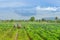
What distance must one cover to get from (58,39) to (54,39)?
107cm

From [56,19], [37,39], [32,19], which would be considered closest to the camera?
[37,39]

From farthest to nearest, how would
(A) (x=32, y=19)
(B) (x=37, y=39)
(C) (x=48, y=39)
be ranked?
(A) (x=32, y=19), (B) (x=37, y=39), (C) (x=48, y=39)

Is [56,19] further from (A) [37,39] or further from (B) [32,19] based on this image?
(A) [37,39]

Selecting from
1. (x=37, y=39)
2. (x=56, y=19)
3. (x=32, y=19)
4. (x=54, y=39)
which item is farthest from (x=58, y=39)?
(x=32, y=19)

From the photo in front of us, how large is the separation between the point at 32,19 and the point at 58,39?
10293cm

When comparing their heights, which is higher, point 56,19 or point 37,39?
point 37,39

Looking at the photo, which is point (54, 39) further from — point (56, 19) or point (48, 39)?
point (56, 19)

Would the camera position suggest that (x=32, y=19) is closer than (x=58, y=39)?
No

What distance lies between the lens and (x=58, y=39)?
25062mm

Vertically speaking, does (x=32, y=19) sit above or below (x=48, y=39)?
below

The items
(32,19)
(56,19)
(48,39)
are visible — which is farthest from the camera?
(32,19)

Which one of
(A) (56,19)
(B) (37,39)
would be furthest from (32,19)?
(B) (37,39)

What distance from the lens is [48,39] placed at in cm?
2408

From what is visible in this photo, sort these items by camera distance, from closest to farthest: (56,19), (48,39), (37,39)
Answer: (48,39) → (37,39) → (56,19)
